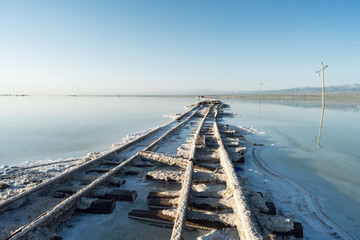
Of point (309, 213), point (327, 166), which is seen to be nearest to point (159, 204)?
point (309, 213)

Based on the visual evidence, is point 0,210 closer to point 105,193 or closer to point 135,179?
point 105,193

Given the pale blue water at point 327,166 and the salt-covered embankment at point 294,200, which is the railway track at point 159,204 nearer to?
the salt-covered embankment at point 294,200

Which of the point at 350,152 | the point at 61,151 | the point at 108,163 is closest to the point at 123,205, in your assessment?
the point at 108,163

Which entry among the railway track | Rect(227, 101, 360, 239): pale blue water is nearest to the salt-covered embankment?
Rect(227, 101, 360, 239): pale blue water

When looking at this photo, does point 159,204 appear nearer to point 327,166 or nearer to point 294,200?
point 294,200

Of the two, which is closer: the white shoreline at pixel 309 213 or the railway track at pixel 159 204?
the railway track at pixel 159 204

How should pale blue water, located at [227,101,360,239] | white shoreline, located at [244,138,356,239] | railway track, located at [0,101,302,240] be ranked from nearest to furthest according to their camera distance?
railway track, located at [0,101,302,240] < white shoreline, located at [244,138,356,239] < pale blue water, located at [227,101,360,239]

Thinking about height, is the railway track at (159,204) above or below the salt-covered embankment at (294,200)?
above

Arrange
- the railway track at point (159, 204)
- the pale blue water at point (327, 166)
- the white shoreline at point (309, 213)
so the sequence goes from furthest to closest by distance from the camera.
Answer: the pale blue water at point (327, 166) → the white shoreline at point (309, 213) → the railway track at point (159, 204)

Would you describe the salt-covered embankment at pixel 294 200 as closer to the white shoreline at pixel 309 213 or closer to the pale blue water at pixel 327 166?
the white shoreline at pixel 309 213

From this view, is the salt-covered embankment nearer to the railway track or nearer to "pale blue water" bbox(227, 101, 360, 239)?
"pale blue water" bbox(227, 101, 360, 239)

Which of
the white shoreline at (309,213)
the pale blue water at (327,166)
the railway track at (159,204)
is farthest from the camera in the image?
the pale blue water at (327,166)

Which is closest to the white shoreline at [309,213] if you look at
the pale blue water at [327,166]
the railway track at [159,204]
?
the pale blue water at [327,166]
